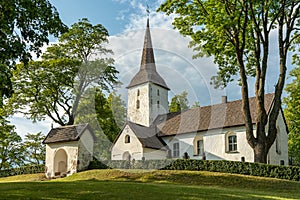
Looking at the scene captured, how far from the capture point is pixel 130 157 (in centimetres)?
3034

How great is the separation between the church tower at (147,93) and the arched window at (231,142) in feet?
34.6

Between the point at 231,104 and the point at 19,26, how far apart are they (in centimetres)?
2348

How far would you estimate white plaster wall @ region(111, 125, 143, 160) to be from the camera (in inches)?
1174

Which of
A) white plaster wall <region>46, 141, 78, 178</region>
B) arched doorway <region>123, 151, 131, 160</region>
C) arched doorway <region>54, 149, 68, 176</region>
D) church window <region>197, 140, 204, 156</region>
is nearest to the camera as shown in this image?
white plaster wall <region>46, 141, 78, 178</region>

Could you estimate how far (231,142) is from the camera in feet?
96.5

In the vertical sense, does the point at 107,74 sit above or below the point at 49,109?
above

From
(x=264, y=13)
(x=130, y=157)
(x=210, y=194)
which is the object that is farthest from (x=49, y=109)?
(x=210, y=194)

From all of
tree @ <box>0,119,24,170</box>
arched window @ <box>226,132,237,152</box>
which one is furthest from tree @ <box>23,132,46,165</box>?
arched window @ <box>226,132,237,152</box>

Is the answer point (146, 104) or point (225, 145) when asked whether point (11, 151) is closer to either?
point (146, 104)

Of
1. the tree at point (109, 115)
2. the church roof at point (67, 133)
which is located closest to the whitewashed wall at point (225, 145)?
the tree at point (109, 115)

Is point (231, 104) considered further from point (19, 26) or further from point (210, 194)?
point (19, 26)

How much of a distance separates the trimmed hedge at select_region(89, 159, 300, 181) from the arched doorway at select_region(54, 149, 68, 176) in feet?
11.0

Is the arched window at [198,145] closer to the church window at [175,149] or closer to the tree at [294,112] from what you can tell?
the church window at [175,149]

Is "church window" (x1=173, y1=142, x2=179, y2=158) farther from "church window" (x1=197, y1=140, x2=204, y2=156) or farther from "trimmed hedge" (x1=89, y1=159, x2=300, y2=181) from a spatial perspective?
"trimmed hedge" (x1=89, y1=159, x2=300, y2=181)
